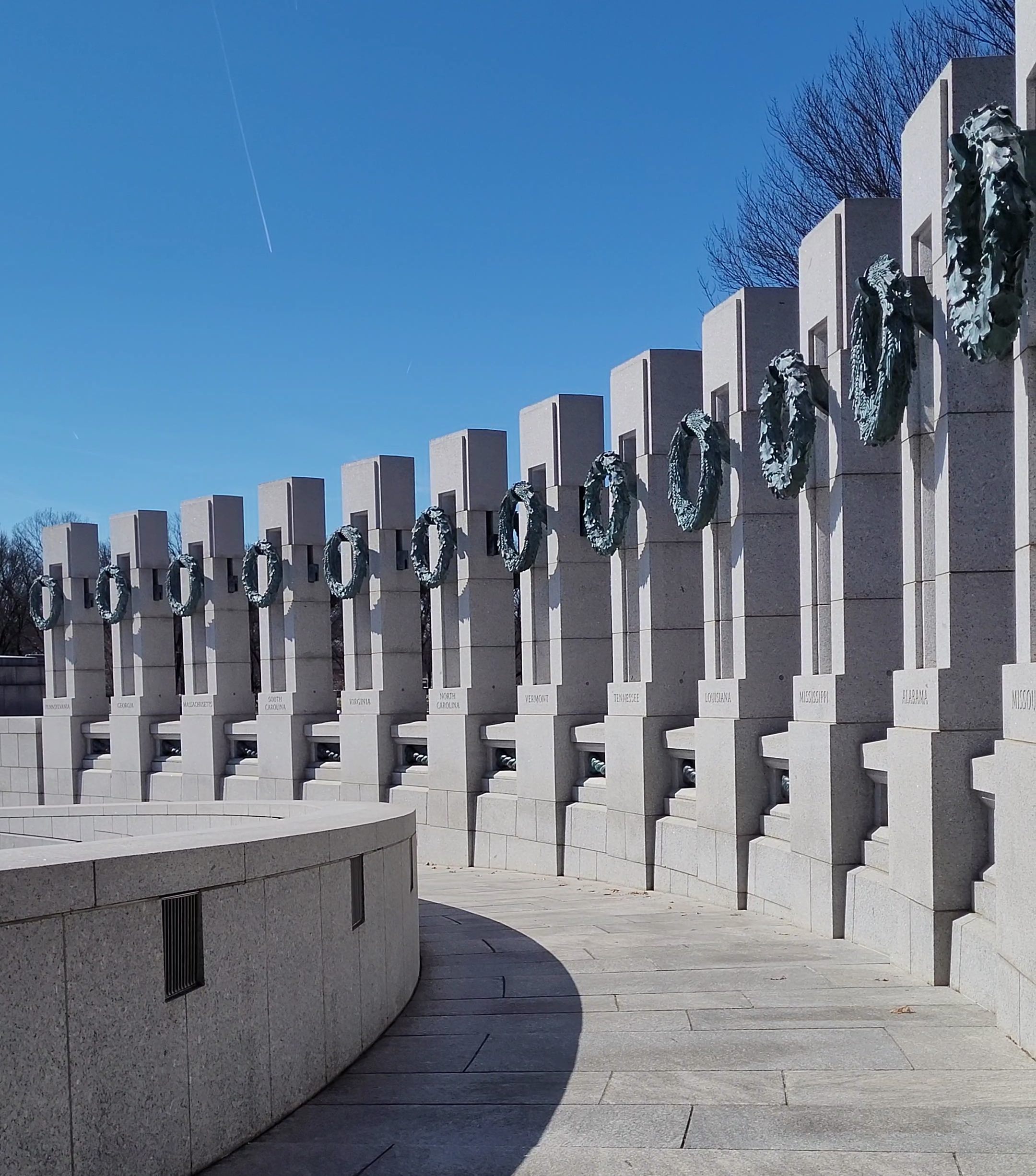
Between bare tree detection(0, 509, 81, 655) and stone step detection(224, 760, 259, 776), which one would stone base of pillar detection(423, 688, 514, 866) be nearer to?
stone step detection(224, 760, 259, 776)

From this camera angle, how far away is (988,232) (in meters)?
8.27

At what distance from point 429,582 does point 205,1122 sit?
14.1m

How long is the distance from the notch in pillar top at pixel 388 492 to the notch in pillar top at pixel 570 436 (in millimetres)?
3785

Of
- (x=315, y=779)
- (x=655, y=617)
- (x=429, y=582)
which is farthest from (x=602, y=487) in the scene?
(x=315, y=779)

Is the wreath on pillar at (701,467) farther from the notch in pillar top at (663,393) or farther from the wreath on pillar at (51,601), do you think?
the wreath on pillar at (51,601)

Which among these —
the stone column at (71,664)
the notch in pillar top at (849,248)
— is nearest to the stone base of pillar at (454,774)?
the notch in pillar top at (849,248)

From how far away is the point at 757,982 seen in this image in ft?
34.3

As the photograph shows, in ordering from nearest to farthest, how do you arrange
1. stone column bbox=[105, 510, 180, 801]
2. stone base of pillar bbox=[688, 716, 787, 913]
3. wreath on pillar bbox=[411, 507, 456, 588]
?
stone base of pillar bbox=[688, 716, 787, 913] → wreath on pillar bbox=[411, 507, 456, 588] → stone column bbox=[105, 510, 180, 801]

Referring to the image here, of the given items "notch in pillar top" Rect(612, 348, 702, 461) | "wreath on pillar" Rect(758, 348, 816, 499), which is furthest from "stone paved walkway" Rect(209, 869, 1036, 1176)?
"notch in pillar top" Rect(612, 348, 702, 461)

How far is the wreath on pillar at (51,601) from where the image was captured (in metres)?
29.8

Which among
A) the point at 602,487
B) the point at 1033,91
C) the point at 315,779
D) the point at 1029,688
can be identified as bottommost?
the point at 315,779

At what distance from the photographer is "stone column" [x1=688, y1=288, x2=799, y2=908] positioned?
1434 centimetres

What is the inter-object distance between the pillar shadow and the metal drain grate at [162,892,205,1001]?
2.84ft

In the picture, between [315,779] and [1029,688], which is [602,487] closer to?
[315,779]
